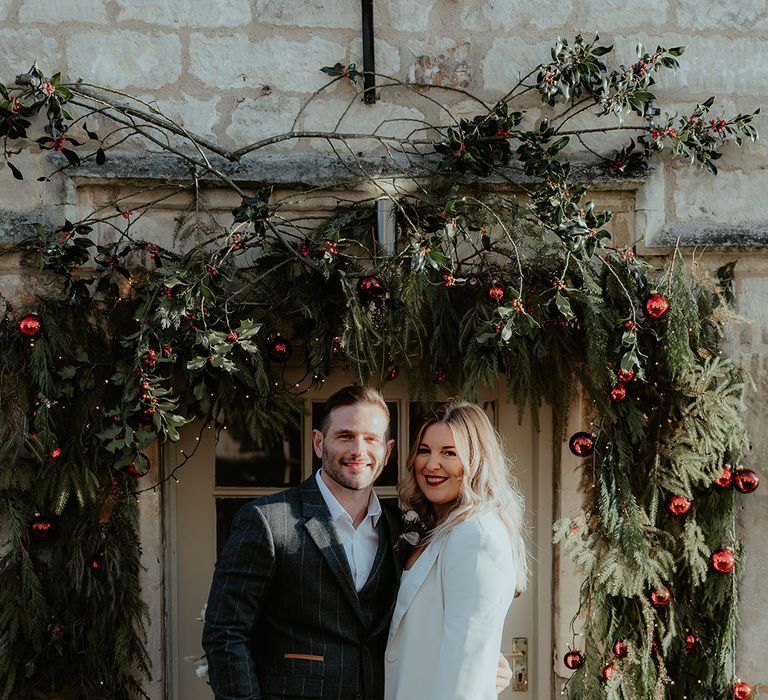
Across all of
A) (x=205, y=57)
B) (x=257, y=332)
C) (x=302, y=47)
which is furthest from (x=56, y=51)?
(x=257, y=332)

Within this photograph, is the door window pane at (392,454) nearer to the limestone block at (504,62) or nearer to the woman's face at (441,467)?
the woman's face at (441,467)

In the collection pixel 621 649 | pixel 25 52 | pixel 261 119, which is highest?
pixel 25 52

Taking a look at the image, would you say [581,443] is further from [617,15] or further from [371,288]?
[617,15]

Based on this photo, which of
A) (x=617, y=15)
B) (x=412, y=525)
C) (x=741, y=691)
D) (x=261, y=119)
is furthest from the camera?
(x=617, y=15)

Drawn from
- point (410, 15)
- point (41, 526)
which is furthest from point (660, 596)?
point (410, 15)

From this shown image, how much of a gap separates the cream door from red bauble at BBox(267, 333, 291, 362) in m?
0.43

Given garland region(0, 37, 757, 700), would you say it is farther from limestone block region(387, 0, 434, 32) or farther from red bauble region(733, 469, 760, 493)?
limestone block region(387, 0, 434, 32)

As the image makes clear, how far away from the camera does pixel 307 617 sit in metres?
2.59

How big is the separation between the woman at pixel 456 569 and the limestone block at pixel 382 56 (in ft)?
4.54

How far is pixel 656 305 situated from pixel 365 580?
4.45 ft

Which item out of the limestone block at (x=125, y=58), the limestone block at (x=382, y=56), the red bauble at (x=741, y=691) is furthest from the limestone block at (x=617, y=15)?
the red bauble at (x=741, y=691)

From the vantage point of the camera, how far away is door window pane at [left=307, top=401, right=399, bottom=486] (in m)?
3.65

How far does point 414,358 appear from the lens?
3348mm

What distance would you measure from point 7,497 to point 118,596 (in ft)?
1.68
